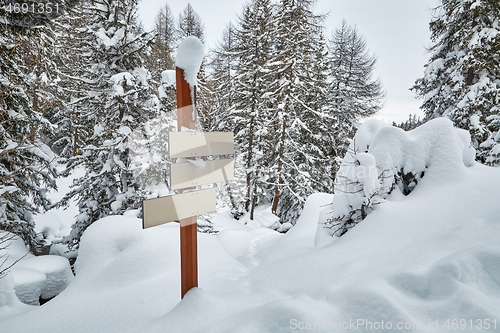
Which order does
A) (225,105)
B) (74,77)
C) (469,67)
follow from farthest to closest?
(225,105) → (469,67) → (74,77)

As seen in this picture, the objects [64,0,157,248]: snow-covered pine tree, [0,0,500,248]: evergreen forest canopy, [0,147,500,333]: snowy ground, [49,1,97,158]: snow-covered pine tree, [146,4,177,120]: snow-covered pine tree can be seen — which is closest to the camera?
[0,147,500,333]: snowy ground

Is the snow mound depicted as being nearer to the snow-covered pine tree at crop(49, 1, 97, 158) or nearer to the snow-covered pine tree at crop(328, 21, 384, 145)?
the snow-covered pine tree at crop(49, 1, 97, 158)

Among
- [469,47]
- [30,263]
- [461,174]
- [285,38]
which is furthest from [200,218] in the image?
[469,47]

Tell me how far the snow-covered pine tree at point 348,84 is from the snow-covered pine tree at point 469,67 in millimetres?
5547

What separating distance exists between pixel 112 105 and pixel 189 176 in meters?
7.24

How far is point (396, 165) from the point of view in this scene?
5.16 meters

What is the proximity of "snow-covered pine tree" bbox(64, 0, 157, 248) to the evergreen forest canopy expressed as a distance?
0.15 ft

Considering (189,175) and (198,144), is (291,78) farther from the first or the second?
(189,175)

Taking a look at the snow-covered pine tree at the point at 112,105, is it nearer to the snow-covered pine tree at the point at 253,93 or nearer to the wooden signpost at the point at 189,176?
the wooden signpost at the point at 189,176

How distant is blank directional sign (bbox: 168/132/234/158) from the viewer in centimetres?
291

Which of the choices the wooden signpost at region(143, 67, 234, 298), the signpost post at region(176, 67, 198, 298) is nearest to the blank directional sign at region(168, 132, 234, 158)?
the wooden signpost at region(143, 67, 234, 298)

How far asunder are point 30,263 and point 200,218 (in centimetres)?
554

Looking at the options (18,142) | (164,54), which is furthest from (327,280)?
(164,54)

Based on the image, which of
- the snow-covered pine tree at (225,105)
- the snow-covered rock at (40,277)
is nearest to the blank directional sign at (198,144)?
the snow-covered rock at (40,277)
